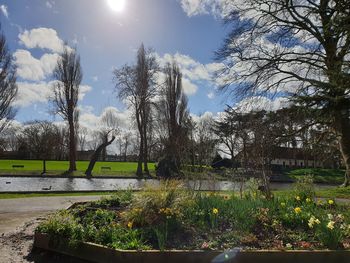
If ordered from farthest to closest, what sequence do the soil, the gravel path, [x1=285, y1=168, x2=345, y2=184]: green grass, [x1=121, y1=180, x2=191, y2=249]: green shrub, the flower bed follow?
[x1=285, y1=168, x2=345, y2=184]: green grass
[x1=121, y1=180, x2=191, y2=249]: green shrub
the gravel path
the soil
the flower bed

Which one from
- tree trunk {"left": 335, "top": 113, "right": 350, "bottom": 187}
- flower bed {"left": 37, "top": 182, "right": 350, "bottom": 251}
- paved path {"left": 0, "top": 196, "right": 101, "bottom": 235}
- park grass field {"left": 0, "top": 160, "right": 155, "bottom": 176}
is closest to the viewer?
flower bed {"left": 37, "top": 182, "right": 350, "bottom": 251}

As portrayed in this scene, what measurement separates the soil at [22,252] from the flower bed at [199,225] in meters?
0.34

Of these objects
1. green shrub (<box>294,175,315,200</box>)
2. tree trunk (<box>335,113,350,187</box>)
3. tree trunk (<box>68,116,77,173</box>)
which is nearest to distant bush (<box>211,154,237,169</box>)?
green shrub (<box>294,175,315,200</box>)

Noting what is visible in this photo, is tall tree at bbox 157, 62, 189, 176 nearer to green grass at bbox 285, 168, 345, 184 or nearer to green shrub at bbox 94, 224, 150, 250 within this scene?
green grass at bbox 285, 168, 345, 184

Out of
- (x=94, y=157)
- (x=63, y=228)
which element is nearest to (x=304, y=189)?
(x=63, y=228)

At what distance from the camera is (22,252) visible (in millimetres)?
6605

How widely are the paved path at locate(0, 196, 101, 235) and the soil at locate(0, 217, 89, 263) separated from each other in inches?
26.4

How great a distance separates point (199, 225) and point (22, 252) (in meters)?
3.18

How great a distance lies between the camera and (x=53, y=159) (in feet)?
201

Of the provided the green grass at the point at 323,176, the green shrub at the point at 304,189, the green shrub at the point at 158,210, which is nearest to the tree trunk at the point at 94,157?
the green grass at the point at 323,176

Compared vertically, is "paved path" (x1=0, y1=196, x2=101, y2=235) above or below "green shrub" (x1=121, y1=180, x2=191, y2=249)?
below

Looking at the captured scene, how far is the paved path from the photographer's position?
9.41m

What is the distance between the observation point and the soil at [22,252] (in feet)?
20.3

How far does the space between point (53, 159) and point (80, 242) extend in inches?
2291
